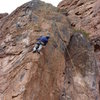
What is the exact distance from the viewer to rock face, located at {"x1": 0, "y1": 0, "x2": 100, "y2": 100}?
14664 millimetres

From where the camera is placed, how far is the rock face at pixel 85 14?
86.5 ft

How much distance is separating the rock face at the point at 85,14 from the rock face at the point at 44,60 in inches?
194

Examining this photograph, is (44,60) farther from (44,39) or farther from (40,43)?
(44,39)

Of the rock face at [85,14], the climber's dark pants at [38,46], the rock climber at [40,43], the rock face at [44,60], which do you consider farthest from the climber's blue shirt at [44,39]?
the rock face at [85,14]

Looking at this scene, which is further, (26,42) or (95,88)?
(95,88)

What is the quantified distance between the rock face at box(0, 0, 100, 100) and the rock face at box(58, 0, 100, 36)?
16.2 feet

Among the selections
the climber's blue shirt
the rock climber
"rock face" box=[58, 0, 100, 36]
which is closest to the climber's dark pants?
the rock climber

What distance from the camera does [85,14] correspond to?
28.8m

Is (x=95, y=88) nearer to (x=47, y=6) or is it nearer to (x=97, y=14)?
(x=47, y=6)

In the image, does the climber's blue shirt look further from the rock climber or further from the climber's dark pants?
the climber's dark pants

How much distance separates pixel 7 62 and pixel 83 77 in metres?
5.95

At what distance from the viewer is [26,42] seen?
17.3m

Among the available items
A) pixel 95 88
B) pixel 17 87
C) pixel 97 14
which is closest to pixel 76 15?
pixel 97 14

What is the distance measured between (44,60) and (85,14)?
14199 millimetres
